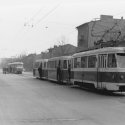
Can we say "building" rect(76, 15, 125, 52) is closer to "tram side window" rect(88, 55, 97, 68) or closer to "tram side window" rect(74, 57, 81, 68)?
"tram side window" rect(74, 57, 81, 68)

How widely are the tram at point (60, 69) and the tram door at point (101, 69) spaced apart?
910cm

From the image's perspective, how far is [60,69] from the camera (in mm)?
32375

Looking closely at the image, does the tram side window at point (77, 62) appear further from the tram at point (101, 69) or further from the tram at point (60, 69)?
the tram at point (60, 69)

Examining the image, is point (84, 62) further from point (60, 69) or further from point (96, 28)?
point (96, 28)

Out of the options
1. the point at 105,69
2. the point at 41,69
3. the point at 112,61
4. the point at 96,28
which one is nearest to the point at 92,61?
the point at 105,69

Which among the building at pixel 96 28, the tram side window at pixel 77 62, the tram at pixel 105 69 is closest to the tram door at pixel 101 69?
the tram at pixel 105 69

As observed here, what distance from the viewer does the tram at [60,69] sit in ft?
101

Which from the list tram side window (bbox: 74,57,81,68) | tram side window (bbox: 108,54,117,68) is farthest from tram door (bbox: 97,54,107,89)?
tram side window (bbox: 74,57,81,68)

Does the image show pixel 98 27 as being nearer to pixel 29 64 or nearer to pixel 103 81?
pixel 103 81

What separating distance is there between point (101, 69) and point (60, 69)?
11.9 m

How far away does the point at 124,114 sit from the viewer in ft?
40.6

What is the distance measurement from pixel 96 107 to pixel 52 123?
173 inches

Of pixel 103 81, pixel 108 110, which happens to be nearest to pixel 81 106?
pixel 108 110

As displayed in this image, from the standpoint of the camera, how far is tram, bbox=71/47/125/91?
19.3m
